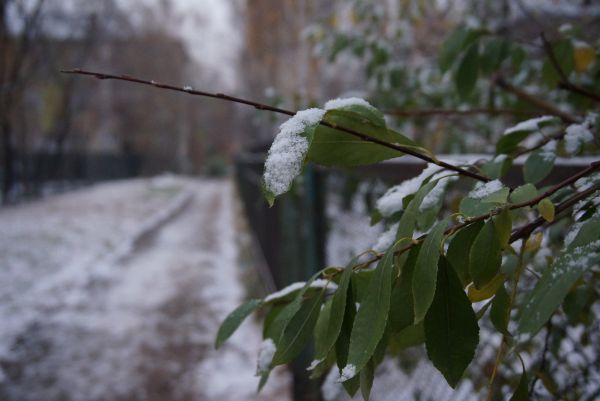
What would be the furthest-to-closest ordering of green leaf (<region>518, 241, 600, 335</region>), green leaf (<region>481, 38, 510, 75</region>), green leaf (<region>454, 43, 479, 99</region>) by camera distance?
green leaf (<region>481, 38, 510, 75</region>) → green leaf (<region>454, 43, 479, 99</region>) → green leaf (<region>518, 241, 600, 335</region>)

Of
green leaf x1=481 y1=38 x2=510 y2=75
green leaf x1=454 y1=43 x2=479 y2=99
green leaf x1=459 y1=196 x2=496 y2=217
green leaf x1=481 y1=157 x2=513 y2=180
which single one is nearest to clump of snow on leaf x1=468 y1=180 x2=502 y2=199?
green leaf x1=459 y1=196 x2=496 y2=217

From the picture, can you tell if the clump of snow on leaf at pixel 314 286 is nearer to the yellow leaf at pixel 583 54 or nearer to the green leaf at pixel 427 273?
the green leaf at pixel 427 273

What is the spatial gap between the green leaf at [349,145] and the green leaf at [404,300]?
16cm

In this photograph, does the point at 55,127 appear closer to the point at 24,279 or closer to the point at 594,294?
the point at 24,279

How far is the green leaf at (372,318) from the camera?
69cm

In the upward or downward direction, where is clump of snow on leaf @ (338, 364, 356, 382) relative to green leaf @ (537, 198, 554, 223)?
downward

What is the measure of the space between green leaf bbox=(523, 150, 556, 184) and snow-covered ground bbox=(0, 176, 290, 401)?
2.85 metres

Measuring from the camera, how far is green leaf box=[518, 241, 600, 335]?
2.10 ft

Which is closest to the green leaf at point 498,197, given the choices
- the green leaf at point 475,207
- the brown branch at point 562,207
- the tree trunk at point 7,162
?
the green leaf at point 475,207

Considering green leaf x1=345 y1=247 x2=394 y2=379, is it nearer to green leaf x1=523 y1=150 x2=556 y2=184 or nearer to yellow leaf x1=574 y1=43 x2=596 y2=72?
green leaf x1=523 y1=150 x2=556 y2=184

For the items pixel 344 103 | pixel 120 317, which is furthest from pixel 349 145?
pixel 120 317

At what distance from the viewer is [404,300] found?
2.61 ft

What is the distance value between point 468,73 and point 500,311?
3.43 feet

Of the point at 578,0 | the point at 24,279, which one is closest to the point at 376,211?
the point at 578,0
